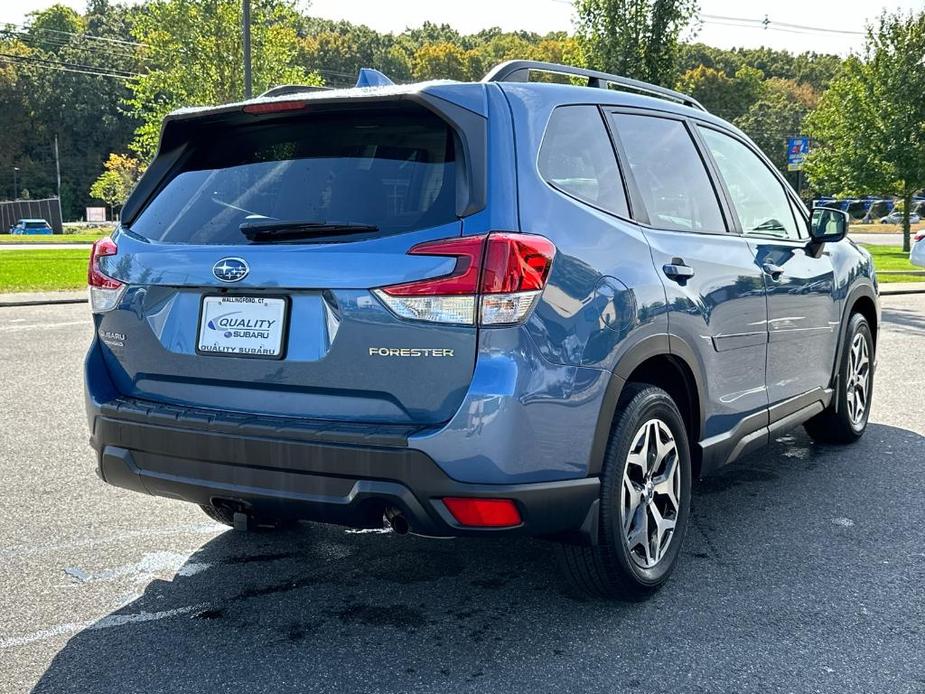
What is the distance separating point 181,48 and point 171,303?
30691 millimetres

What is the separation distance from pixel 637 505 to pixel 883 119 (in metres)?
30.9

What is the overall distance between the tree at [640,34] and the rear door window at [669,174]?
1819 centimetres

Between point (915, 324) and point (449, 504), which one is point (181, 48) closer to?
point (915, 324)

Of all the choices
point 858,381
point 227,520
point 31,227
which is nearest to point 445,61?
point 31,227

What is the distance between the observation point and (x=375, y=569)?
3.81 m

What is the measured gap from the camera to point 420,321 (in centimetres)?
282

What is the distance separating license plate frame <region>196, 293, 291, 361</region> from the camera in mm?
2984

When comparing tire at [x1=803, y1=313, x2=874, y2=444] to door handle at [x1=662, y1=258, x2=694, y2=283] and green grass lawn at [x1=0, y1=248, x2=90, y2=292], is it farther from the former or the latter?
green grass lawn at [x1=0, y1=248, x2=90, y2=292]

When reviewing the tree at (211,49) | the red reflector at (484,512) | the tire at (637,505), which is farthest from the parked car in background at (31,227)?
the red reflector at (484,512)

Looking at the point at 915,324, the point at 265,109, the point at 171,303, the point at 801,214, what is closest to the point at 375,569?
the point at 171,303

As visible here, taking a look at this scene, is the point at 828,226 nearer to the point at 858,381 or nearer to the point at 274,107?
the point at 858,381

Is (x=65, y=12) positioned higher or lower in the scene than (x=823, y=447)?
higher

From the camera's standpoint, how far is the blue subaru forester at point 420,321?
9.26 ft

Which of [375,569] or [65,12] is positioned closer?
[375,569]
